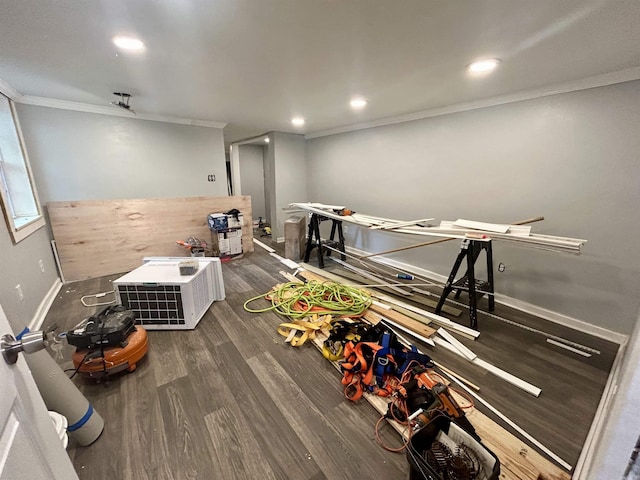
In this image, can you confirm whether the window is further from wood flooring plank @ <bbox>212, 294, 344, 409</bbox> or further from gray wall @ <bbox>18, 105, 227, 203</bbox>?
wood flooring plank @ <bbox>212, 294, 344, 409</bbox>

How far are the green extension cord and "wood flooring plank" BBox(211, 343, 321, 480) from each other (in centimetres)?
75

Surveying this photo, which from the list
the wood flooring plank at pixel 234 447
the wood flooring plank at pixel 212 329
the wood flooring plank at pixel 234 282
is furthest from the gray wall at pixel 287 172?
the wood flooring plank at pixel 234 447

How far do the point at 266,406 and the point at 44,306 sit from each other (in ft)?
8.92

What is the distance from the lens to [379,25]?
1.40 m

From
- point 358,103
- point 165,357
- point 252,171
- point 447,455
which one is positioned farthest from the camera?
point 252,171

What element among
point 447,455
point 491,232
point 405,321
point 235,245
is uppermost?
point 491,232

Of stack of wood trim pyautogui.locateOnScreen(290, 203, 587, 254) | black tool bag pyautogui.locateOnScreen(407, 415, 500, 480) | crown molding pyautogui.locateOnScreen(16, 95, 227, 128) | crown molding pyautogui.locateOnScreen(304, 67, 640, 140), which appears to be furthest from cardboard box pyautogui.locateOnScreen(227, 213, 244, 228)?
black tool bag pyautogui.locateOnScreen(407, 415, 500, 480)

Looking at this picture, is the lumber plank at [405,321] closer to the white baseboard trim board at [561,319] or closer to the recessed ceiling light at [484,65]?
the white baseboard trim board at [561,319]

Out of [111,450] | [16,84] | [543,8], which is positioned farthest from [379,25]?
[16,84]

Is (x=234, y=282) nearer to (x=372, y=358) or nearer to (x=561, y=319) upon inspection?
(x=372, y=358)

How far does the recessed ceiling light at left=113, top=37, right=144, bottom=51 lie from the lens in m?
1.56

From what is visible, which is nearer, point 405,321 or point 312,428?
point 312,428

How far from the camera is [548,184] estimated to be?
2.47m

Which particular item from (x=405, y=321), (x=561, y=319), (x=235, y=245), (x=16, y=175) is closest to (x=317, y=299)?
(x=405, y=321)
